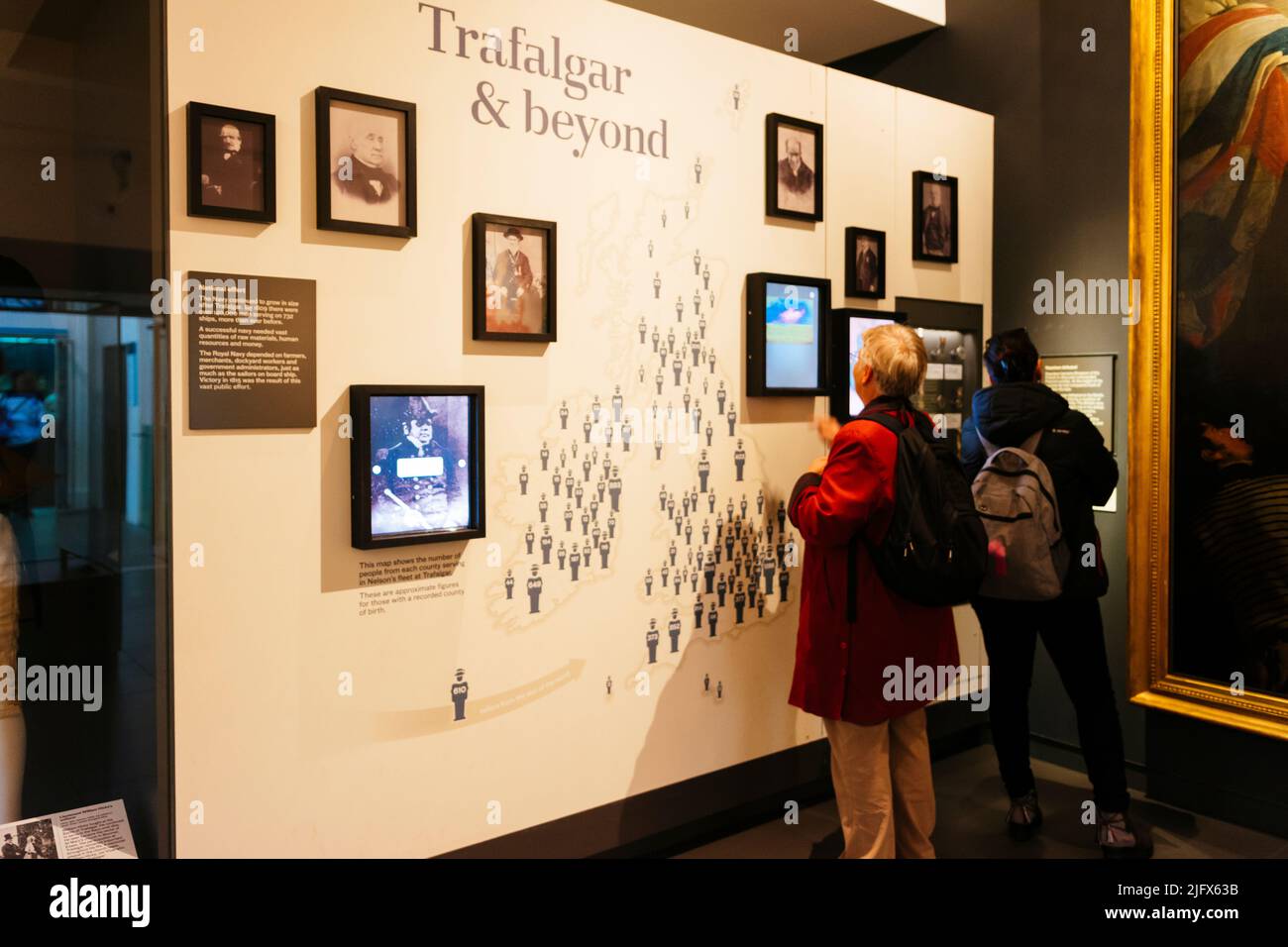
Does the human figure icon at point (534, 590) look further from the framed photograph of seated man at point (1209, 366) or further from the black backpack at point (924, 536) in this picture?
the framed photograph of seated man at point (1209, 366)

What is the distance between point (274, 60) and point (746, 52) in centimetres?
174

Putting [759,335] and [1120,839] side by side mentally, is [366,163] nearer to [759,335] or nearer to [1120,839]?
[759,335]

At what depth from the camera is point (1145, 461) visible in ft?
13.4

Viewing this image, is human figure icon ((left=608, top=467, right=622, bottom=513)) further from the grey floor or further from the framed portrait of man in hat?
the grey floor

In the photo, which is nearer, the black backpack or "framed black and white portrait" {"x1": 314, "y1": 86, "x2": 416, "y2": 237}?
"framed black and white portrait" {"x1": 314, "y1": 86, "x2": 416, "y2": 237}

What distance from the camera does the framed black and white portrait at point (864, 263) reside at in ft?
13.4

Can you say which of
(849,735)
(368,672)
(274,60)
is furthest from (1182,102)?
(368,672)

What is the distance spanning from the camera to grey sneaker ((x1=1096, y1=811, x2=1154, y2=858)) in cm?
352

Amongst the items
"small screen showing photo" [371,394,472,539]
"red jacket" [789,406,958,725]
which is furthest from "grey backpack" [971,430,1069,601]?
"small screen showing photo" [371,394,472,539]

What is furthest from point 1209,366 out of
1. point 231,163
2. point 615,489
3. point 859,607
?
point 231,163

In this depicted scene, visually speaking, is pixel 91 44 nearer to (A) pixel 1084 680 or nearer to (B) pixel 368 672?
(B) pixel 368 672

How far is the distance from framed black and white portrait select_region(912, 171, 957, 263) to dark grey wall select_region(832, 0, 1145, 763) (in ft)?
0.63

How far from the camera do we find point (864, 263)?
4.11m

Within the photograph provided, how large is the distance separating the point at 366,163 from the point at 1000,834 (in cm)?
308
